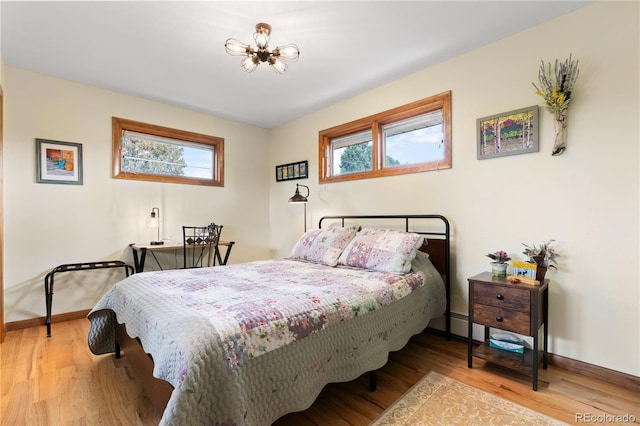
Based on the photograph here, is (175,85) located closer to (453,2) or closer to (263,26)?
(263,26)

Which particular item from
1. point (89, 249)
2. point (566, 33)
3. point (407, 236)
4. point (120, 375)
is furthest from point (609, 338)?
point (89, 249)

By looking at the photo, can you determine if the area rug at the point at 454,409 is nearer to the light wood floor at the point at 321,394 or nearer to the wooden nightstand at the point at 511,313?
the light wood floor at the point at 321,394

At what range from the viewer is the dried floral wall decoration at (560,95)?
2.03m

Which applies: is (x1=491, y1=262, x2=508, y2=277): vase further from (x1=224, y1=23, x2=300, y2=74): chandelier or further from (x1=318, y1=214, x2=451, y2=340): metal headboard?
(x1=224, y1=23, x2=300, y2=74): chandelier

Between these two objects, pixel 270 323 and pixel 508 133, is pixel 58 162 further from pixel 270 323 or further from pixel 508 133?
pixel 508 133

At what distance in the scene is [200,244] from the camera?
136 inches

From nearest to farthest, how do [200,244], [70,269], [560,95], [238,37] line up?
[560,95], [238,37], [70,269], [200,244]

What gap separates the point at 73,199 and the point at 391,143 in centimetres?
350

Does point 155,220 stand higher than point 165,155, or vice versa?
point 165,155

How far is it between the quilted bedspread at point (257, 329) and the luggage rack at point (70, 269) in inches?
42.0

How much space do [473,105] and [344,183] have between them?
1.61 metres

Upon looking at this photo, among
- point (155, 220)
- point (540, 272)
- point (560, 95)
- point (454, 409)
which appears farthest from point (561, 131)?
point (155, 220)

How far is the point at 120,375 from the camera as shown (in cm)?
198
